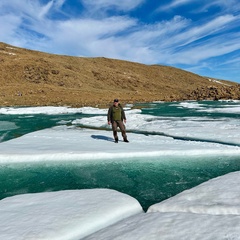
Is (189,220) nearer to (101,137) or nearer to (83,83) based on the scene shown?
(101,137)

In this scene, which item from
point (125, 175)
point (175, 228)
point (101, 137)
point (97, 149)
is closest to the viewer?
point (175, 228)

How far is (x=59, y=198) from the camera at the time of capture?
6.04 m

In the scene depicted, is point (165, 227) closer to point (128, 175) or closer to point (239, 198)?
point (239, 198)

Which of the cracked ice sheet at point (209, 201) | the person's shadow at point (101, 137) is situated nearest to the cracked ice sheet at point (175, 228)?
the cracked ice sheet at point (209, 201)

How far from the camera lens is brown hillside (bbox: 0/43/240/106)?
210ft

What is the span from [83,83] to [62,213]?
91659 mm

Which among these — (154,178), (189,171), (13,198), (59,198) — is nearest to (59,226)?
(59,198)

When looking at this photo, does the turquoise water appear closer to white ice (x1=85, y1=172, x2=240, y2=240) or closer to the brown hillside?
white ice (x1=85, y1=172, x2=240, y2=240)

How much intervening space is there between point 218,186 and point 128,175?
271 centimetres

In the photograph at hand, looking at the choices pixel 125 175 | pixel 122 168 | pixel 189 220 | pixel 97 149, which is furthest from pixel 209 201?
pixel 97 149

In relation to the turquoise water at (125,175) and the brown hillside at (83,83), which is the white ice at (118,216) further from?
the brown hillside at (83,83)

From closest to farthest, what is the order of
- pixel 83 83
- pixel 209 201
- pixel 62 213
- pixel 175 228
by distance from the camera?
1. pixel 175 228
2. pixel 62 213
3. pixel 209 201
4. pixel 83 83

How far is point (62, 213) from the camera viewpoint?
519cm

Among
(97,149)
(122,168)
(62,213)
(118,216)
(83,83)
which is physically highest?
(83,83)
